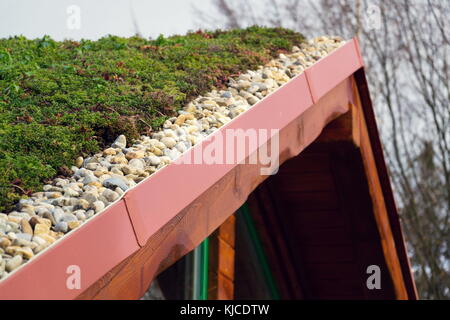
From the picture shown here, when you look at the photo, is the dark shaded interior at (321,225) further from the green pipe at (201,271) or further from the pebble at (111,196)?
the pebble at (111,196)

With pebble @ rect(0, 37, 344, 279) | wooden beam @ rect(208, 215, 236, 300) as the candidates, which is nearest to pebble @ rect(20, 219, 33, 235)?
pebble @ rect(0, 37, 344, 279)

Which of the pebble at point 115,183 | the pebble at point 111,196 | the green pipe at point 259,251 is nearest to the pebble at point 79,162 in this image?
the pebble at point 115,183

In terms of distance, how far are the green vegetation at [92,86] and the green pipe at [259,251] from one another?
1.51 metres

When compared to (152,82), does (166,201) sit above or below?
below

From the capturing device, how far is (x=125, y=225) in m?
2.59

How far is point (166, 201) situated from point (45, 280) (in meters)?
0.71

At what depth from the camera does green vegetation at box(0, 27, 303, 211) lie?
332 centimetres

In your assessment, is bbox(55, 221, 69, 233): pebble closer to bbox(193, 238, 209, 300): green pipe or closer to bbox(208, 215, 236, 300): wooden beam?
bbox(208, 215, 236, 300): wooden beam

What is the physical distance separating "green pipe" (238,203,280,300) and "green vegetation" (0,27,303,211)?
1509mm

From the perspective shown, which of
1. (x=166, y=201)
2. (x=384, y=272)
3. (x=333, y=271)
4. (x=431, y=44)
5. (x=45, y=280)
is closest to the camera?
(x=45, y=280)

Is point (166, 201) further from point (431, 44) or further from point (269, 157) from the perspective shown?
point (431, 44)

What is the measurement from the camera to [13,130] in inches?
139

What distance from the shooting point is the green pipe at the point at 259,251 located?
20.1 ft
